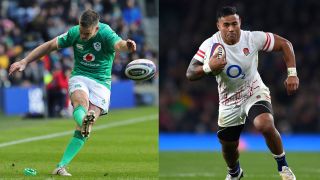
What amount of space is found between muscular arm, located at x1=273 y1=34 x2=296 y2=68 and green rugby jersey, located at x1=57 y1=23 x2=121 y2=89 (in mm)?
1961

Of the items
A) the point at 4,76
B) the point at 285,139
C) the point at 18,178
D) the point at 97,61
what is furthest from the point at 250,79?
the point at 4,76

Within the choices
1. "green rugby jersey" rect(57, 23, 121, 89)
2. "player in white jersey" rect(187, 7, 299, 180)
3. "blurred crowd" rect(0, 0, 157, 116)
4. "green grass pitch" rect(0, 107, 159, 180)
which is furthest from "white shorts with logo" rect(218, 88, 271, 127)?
"blurred crowd" rect(0, 0, 157, 116)

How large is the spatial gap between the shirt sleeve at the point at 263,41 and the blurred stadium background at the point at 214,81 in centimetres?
1045

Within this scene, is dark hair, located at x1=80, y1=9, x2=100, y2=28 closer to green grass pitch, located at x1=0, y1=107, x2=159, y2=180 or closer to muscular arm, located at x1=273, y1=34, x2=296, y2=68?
green grass pitch, located at x1=0, y1=107, x2=159, y2=180

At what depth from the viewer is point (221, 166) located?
15.2 meters

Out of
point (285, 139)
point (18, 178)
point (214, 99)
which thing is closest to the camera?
point (18, 178)

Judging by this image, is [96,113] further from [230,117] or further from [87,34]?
[230,117]

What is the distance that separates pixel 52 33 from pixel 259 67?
7.54 meters

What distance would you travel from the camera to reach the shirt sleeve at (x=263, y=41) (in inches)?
370

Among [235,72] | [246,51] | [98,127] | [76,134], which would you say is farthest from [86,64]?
[98,127]

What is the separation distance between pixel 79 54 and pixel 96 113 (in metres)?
0.79

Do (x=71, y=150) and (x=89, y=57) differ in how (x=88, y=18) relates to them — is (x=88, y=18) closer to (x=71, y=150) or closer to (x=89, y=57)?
(x=89, y=57)

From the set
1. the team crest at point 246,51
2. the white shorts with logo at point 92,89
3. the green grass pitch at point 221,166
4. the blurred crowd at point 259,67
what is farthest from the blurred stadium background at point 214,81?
the team crest at point 246,51

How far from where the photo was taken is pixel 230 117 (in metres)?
9.69
